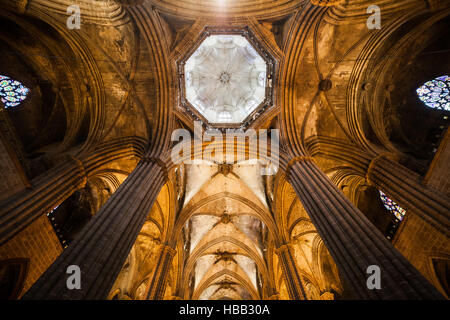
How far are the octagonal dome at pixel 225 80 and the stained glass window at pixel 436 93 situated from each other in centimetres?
804

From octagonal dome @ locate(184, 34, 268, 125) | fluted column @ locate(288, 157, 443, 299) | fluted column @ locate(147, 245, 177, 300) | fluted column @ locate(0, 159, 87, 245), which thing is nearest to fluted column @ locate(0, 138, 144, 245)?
fluted column @ locate(0, 159, 87, 245)

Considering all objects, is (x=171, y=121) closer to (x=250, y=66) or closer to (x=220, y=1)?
(x=220, y=1)

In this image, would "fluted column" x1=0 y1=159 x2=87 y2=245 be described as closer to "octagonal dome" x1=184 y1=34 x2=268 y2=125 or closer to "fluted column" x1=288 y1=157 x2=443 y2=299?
"fluted column" x1=288 y1=157 x2=443 y2=299

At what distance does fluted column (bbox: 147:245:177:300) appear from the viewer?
932cm

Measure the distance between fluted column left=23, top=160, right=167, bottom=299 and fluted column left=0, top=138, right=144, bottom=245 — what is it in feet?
5.62

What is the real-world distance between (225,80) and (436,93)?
12.0m

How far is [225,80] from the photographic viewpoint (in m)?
17.0

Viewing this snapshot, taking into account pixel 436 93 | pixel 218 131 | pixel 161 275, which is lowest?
pixel 161 275

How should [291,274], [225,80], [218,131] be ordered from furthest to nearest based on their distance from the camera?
[225,80], [218,131], [291,274]

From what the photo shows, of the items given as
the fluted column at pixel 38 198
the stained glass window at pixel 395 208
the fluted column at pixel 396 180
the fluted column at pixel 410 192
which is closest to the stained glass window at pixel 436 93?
the fluted column at pixel 396 180

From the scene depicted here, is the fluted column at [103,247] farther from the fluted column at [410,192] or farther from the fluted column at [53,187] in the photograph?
the fluted column at [410,192]

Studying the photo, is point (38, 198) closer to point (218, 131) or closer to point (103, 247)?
point (103, 247)

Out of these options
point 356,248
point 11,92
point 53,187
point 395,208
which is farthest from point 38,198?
point 395,208
